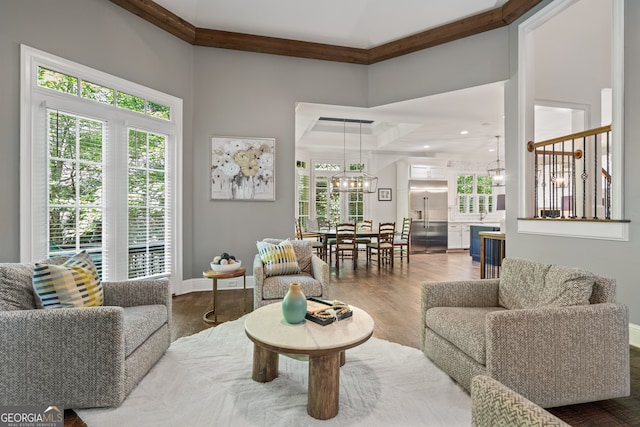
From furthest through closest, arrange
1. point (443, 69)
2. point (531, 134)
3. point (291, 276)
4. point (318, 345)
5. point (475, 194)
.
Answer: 1. point (475, 194)
2. point (443, 69)
3. point (531, 134)
4. point (291, 276)
5. point (318, 345)

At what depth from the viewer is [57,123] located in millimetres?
2953

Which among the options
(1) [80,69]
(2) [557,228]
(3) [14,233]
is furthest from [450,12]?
(3) [14,233]

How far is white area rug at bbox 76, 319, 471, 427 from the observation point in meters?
1.72

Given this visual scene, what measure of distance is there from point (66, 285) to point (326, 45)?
14.0ft

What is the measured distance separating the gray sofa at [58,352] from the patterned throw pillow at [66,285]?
11cm

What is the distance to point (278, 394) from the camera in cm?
196

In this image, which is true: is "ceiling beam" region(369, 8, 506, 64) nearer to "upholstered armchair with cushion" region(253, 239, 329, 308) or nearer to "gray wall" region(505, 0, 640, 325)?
"gray wall" region(505, 0, 640, 325)

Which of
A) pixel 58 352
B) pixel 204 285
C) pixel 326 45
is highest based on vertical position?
pixel 326 45

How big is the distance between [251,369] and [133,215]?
2.44 metres

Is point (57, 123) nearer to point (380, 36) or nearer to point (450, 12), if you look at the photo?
point (380, 36)

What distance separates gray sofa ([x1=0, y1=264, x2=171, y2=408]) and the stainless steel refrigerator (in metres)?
7.79

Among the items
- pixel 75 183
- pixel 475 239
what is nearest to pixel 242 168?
pixel 75 183

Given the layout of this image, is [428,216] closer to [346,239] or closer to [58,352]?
[346,239]

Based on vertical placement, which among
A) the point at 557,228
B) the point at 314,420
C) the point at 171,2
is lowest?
the point at 314,420
